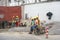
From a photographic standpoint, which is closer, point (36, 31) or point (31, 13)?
point (36, 31)

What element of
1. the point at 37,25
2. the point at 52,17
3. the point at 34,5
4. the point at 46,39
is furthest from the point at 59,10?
the point at 46,39

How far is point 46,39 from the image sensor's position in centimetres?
1959

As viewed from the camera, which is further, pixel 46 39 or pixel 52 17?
pixel 52 17

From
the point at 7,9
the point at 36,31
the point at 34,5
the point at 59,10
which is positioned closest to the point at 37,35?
the point at 36,31

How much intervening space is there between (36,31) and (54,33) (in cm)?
169

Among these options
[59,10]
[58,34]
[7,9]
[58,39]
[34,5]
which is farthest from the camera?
[7,9]

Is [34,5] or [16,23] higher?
[34,5]

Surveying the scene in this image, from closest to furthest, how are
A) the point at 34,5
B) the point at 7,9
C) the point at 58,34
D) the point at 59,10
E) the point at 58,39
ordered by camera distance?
the point at 58,39 < the point at 58,34 < the point at 59,10 < the point at 34,5 < the point at 7,9

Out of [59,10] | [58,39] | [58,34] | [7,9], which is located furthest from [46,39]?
[7,9]

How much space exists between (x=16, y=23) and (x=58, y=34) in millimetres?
9319

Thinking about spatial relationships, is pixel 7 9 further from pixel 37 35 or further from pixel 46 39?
pixel 46 39

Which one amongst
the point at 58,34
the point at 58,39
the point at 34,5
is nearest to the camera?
the point at 58,39

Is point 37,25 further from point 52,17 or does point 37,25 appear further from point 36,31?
point 52,17

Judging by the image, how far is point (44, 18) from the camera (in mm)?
30484
